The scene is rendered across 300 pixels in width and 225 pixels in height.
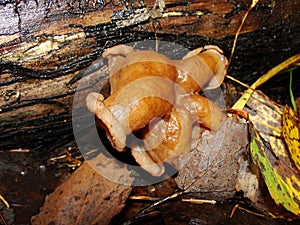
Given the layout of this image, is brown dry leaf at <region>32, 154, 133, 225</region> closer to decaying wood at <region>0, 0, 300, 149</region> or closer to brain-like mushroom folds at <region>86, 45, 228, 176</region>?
brain-like mushroom folds at <region>86, 45, 228, 176</region>

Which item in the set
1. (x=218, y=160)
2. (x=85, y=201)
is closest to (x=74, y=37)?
(x=85, y=201)

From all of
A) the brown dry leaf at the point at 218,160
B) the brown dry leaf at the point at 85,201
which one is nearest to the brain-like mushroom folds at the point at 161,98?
the brown dry leaf at the point at 218,160

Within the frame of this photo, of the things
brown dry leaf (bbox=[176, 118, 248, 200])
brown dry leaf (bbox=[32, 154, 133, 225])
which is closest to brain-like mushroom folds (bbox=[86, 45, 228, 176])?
brown dry leaf (bbox=[176, 118, 248, 200])

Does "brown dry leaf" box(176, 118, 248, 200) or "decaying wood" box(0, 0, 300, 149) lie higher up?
"decaying wood" box(0, 0, 300, 149)

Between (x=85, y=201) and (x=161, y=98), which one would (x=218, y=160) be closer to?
(x=161, y=98)

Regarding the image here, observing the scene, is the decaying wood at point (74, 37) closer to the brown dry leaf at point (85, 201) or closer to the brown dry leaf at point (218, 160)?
the brown dry leaf at point (85, 201)

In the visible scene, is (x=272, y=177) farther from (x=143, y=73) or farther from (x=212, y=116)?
(x=143, y=73)

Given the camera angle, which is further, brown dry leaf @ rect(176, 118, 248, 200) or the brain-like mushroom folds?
brown dry leaf @ rect(176, 118, 248, 200)
